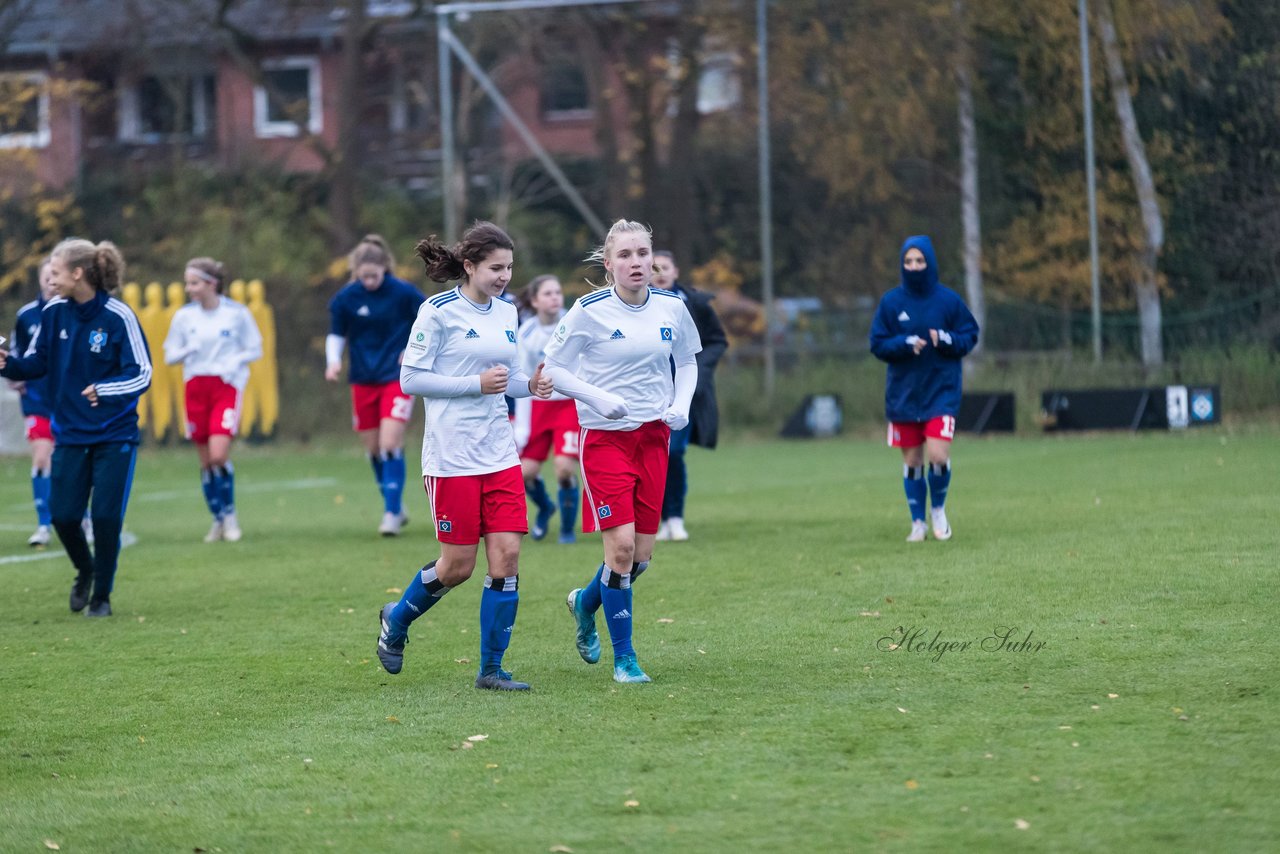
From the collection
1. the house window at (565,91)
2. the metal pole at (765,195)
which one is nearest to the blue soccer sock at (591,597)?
the metal pole at (765,195)

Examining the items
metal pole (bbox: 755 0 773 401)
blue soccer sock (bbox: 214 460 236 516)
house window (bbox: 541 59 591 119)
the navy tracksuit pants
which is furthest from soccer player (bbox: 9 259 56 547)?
house window (bbox: 541 59 591 119)

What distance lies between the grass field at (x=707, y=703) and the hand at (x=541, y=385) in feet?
3.83

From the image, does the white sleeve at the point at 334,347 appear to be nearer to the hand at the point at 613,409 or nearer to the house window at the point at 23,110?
the hand at the point at 613,409

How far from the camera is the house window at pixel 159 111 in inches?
1423

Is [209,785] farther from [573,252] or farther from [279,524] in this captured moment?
[573,252]

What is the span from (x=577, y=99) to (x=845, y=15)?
6.64 meters

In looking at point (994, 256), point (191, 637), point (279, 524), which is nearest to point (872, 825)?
point (191, 637)

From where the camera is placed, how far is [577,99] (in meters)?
28.2

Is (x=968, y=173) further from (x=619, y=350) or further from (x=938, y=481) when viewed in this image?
(x=619, y=350)

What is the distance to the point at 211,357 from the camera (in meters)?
12.8

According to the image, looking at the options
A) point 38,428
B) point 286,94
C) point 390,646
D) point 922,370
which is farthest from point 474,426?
point 286,94

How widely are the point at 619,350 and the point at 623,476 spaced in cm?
52

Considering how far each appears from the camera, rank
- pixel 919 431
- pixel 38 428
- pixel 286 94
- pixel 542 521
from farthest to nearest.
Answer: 1. pixel 286 94
2. pixel 38 428
3. pixel 542 521
4. pixel 919 431

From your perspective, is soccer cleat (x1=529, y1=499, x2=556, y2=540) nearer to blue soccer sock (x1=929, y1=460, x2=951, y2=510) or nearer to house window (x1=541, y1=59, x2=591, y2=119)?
blue soccer sock (x1=929, y1=460, x2=951, y2=510)
